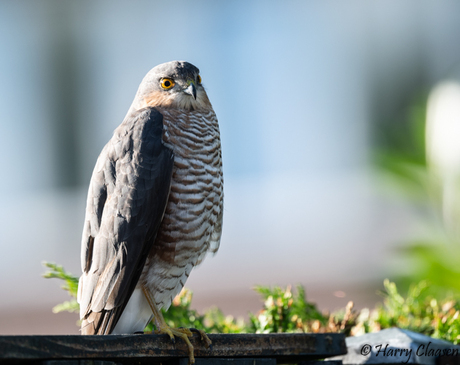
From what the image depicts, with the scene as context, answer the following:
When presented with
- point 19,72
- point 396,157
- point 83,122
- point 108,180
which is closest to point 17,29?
point 19,72

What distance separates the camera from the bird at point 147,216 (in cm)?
242

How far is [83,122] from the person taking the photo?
1002 cm

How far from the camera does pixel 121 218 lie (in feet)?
8.04

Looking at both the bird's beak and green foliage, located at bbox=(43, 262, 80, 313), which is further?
the bird's beak

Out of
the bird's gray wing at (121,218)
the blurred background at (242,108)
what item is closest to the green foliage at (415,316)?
the bird's gray wing at (121,218)

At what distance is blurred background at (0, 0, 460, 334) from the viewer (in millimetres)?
9422

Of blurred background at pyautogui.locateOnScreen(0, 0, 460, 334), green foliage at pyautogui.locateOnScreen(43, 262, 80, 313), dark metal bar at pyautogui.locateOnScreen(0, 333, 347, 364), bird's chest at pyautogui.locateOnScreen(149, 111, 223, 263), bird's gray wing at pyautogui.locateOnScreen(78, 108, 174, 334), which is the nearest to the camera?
dark metal bar at pyautogui.locateOnScreen(0, 333, 347, 364)

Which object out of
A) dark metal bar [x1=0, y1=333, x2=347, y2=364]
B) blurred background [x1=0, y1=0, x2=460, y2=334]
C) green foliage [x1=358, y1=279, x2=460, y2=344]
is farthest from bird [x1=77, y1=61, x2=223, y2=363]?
blurred background [x1=0, y1=0, x2=460, y2=334]

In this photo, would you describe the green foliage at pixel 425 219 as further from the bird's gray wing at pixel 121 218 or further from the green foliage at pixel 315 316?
the bird's gray wing at pixel 121 218

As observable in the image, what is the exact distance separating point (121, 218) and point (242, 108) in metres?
7.17

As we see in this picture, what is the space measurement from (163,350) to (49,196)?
28.1 ft

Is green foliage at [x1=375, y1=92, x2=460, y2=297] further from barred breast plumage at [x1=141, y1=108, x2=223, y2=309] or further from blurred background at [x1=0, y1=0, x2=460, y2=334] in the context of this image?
blurred background at [x1=0, y1=0, x2=460, y2=334]

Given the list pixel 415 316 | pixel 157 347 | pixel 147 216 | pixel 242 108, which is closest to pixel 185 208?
pixel 147 216

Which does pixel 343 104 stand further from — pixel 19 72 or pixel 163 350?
pixel 163 350
